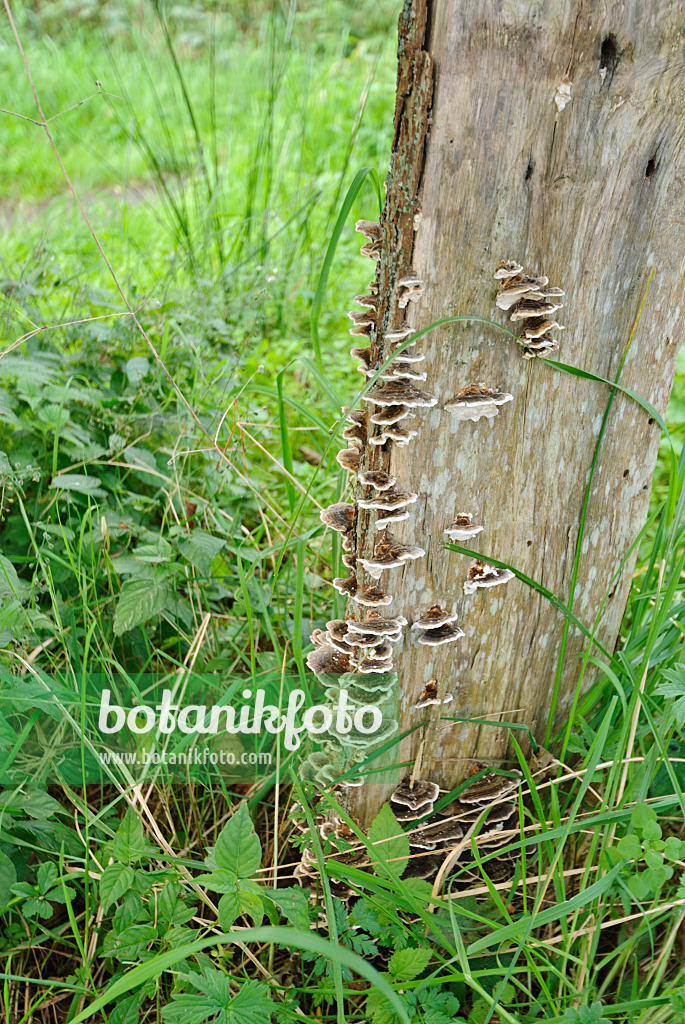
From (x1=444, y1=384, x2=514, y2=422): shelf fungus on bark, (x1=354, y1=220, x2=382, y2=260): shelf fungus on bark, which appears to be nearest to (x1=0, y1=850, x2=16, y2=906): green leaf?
(x1=444, y1=384, x2=514, y2=422): shelf fungus on bark

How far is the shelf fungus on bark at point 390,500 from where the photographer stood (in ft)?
Result: 4.97

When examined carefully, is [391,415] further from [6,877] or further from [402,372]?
[6,877]

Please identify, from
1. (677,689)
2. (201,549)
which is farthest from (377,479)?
(677,689)

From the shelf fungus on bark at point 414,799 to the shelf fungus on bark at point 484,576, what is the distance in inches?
21.4

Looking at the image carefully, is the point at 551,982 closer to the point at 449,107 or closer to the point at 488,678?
the point at 488,678

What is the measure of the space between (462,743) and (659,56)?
160cm

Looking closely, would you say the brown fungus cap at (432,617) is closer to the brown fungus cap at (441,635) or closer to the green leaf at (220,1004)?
the brown fungus cap at (441,635)

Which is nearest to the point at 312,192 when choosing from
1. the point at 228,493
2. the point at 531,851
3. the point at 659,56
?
the point at 228,493

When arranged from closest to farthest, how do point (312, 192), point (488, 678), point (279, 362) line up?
1. point (488, 678)
2. point (279, 362)
3. point (312, 192)

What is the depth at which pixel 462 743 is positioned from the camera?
1807mm

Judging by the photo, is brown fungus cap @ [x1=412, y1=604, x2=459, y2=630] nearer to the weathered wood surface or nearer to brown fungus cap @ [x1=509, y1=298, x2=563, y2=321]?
the weathered wood surface

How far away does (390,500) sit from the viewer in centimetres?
153

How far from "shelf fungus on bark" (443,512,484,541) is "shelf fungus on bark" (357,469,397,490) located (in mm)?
175

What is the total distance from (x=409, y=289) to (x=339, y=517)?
0.57 metres
